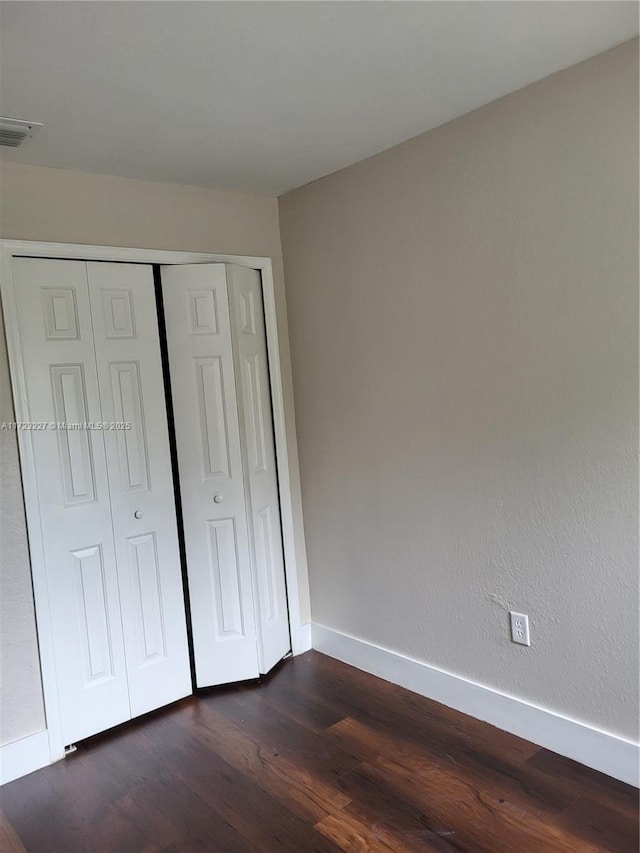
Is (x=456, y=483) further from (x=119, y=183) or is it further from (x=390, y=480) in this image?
(x=119, y=183)

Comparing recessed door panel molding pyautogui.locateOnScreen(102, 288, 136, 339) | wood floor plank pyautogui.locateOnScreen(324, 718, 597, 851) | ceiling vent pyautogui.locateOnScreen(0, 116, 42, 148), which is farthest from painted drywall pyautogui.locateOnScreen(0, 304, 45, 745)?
wood floor plank pyautogui.locateOnScreen(324, 718, 597, 851)

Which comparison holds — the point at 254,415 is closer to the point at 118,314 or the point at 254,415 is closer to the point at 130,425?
the point at 130,425

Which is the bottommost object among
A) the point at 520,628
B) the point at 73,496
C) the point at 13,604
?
the point at 520,628

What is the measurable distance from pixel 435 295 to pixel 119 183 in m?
1.44

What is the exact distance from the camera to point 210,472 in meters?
2.98

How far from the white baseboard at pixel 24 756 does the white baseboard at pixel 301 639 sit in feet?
4.08

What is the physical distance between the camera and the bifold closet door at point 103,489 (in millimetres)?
2551

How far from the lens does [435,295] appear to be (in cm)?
255

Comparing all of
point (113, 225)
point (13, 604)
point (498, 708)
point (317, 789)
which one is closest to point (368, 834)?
point (317, 789)

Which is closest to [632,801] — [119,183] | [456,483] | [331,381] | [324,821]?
[324,821]

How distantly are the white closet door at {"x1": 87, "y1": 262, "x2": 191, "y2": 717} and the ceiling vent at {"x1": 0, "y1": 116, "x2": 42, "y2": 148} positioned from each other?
551 mm

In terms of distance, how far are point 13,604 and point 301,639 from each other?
1.47 meters

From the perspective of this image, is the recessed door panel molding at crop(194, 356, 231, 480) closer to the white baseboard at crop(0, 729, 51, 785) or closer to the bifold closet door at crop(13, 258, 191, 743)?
the bifold closet door at crop(13, 258, 191, 743)

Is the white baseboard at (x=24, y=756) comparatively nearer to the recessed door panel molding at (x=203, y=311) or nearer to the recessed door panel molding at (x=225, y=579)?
the recessed door panel molding at (x=225, y=579)
